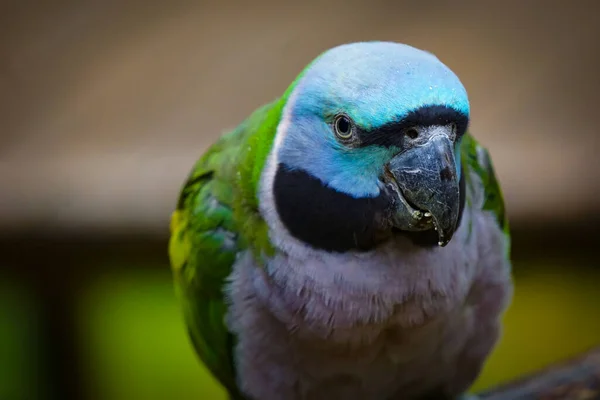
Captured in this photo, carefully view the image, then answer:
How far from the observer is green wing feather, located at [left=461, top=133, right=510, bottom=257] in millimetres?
1646

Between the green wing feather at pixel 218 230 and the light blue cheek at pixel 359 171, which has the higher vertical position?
the light blue cheek at pixel 359 171

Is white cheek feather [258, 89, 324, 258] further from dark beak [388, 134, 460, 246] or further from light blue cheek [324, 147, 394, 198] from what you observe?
dark beak [388, 134, 460, 246]

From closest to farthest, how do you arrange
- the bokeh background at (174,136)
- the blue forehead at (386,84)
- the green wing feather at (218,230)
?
the blue forehead at (386,84), the green wing feather at (218,230), the bokeh background at (174,136)

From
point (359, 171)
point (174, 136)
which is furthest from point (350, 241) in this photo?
point (174, 136)

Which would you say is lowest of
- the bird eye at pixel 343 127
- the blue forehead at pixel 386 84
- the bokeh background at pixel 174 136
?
the bokeh background at pixel 174 136

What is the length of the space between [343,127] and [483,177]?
528 mm

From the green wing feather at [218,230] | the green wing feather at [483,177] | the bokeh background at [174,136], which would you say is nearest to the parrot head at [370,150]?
the green wing feather at [218,230]

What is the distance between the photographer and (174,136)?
3.08 m

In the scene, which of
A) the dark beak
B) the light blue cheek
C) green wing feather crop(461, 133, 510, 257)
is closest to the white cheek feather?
the light blue cheek

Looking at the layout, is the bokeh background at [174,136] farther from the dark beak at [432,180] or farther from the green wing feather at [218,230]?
the dark beak at [432,180]

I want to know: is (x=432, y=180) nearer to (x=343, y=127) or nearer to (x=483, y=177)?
(x=343, y=127)

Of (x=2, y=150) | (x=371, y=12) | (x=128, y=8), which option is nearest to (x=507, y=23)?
(x=371, y=12)

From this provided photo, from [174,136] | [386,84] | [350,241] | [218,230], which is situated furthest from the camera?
[174,136]

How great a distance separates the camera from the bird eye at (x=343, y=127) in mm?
1266
